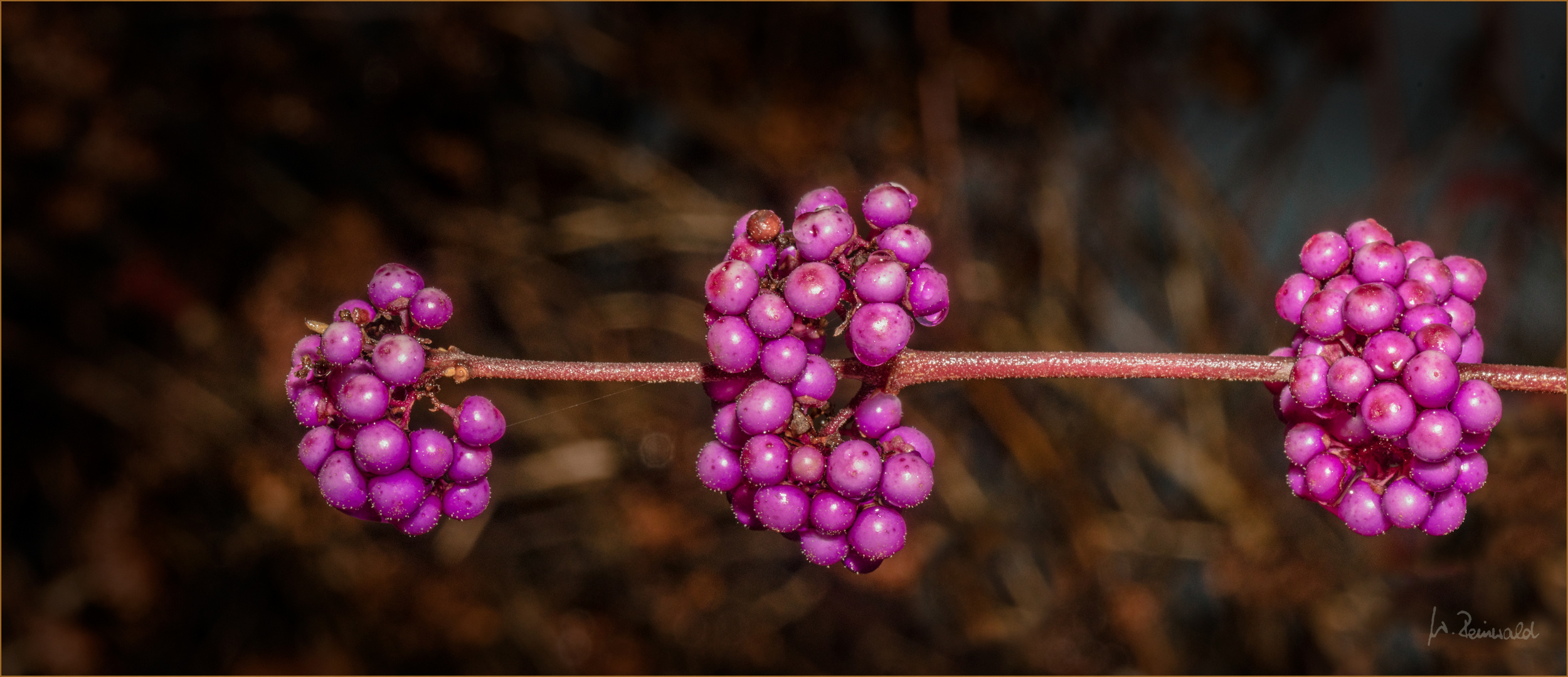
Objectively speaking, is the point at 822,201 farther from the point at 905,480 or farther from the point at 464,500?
the point at 464,500

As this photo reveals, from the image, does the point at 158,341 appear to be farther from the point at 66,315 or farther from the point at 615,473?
Result: the point at 615,473

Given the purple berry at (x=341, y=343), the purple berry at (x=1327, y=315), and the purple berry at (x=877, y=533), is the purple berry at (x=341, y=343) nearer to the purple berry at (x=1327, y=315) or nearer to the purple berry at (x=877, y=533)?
the purple berry at (x=877, y=533)

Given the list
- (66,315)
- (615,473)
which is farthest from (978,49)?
(66,315)

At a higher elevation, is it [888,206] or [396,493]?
[888,206]

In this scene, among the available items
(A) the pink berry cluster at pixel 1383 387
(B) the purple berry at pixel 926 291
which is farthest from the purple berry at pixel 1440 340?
(B) the purple berry at pixel 926 291

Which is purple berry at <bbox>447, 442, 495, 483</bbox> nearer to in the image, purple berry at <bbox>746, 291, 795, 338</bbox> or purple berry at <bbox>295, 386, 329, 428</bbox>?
purple berry at <bbox>295, 386, 329, 428</bbox>
